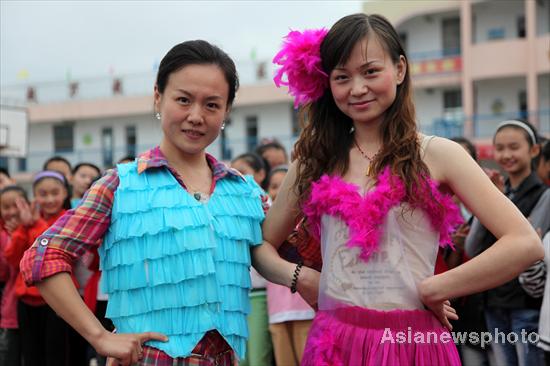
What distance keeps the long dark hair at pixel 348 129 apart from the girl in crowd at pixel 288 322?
212 centimetres

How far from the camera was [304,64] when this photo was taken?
7.55 feet

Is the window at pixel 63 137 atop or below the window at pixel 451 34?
below

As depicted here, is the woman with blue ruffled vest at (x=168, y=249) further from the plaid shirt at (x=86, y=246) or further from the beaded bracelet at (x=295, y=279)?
the beaded bracelet at (x=295, y=279)

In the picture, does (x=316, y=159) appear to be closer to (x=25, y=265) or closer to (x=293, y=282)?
(x=293, y=282)

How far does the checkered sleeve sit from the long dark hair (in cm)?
66

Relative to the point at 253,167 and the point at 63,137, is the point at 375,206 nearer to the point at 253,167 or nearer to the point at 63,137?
the point at 253,167

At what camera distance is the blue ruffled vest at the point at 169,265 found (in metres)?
2.14

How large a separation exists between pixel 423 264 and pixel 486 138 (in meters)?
19.9

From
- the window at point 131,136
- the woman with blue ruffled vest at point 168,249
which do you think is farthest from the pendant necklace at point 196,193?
the window at point 131,136

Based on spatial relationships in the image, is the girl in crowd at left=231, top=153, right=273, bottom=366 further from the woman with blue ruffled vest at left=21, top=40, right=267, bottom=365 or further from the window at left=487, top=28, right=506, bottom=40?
the window at left=487, top=28, right=506, bottom=40

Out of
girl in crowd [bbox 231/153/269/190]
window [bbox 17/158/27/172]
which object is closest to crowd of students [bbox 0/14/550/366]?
girl in crowd [bbox 231/153/269/190]

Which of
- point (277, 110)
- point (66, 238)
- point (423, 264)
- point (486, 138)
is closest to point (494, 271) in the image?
point (423, 264)

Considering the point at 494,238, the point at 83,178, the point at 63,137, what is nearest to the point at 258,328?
the point at 494,238

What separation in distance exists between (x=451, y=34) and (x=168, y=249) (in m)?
24.0
